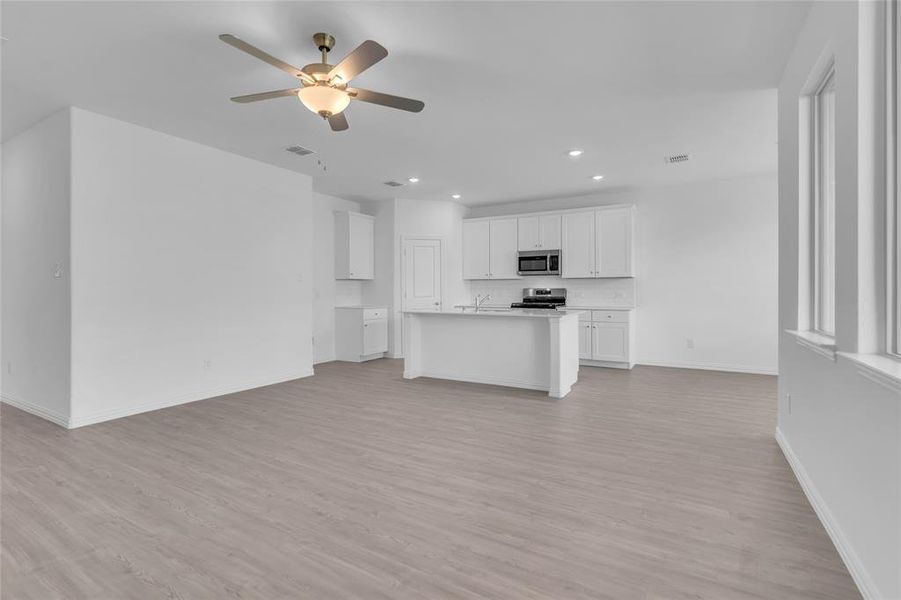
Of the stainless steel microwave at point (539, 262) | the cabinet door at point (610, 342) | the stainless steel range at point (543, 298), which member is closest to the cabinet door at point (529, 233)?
the stainless steel microwave at point (539, 262)

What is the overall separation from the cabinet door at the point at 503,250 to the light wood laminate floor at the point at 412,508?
3.74m

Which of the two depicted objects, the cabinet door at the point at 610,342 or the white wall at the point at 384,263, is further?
the white wall at the point at 384,263

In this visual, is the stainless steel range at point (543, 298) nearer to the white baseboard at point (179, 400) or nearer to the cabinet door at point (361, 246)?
the cabinet door at point (361, 246)

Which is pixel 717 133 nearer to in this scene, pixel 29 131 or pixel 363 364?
pixel 363 364

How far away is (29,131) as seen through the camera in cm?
425

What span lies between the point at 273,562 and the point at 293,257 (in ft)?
14.6

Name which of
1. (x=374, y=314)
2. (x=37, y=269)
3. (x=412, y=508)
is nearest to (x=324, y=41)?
(x=412, y=508)

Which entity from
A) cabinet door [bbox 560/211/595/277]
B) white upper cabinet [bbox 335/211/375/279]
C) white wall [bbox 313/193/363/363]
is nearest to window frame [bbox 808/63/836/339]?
cabinet door [bbox 560/211/595/277]

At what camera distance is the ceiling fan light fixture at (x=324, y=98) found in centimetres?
265

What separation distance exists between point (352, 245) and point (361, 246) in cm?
23

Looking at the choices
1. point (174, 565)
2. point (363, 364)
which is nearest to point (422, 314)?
point (363, 364)

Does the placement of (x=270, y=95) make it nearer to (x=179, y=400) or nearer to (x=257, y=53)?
(x=257, y=53)

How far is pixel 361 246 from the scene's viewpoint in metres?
7.40

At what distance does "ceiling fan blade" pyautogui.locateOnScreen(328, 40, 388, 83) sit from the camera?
7.38 ft
